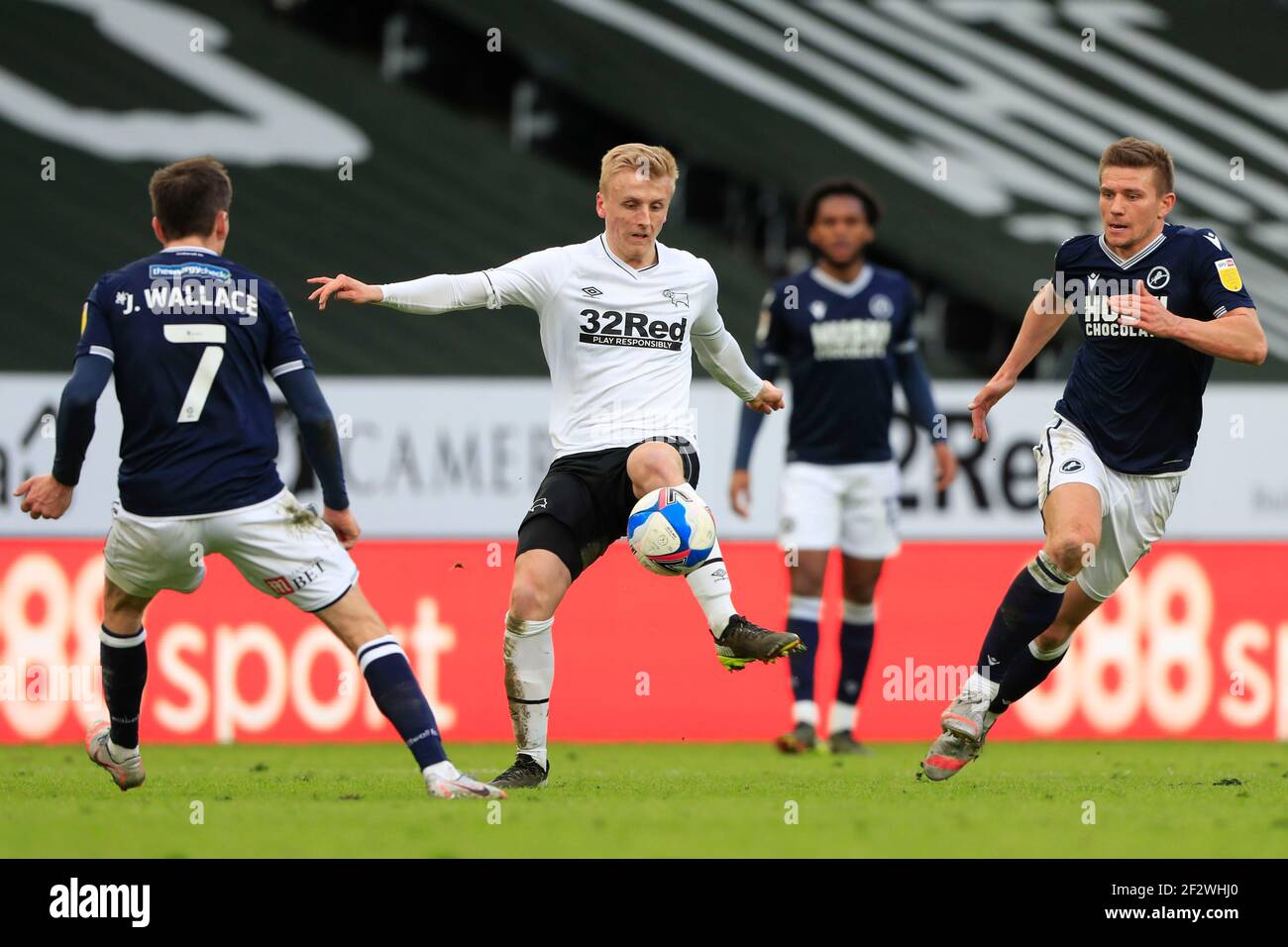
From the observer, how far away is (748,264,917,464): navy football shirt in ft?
29.8

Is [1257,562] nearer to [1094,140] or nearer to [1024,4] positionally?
[1094,140]

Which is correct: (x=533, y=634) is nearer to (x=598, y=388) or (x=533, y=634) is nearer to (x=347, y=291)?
(x=598, y=388)

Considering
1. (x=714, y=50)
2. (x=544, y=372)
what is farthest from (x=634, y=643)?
(x=714, y=50)

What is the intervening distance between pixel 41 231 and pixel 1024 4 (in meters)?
9.62

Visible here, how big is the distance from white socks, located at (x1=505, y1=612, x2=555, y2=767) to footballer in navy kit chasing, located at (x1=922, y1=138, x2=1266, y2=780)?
1308 mm

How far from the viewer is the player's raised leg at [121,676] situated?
238 inches

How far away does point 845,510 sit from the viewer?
9156mm

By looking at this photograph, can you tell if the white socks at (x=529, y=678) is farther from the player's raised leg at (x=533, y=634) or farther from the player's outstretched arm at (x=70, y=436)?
the player's outstretched arm at (x=70, y=436)

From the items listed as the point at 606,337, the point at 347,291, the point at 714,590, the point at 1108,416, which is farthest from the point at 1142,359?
the point at 347,291

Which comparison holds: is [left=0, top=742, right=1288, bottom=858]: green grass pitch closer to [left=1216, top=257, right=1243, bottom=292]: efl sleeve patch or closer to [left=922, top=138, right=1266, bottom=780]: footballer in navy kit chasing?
[left=922, top=138, right=1266, bottom=780]: footballer in navy kit chasing

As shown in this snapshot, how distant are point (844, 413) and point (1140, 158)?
3083mm

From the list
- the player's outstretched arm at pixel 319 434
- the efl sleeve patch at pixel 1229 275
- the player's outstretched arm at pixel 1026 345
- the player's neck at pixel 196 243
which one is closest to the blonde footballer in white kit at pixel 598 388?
the player's neck at pixel 196 243

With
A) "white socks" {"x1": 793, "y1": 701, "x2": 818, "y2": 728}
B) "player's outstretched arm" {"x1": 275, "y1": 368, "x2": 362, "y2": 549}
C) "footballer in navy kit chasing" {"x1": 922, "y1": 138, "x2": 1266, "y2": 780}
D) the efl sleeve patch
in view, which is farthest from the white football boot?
the efl sleeve patch

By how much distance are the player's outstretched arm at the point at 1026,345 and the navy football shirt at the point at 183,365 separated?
230cm
